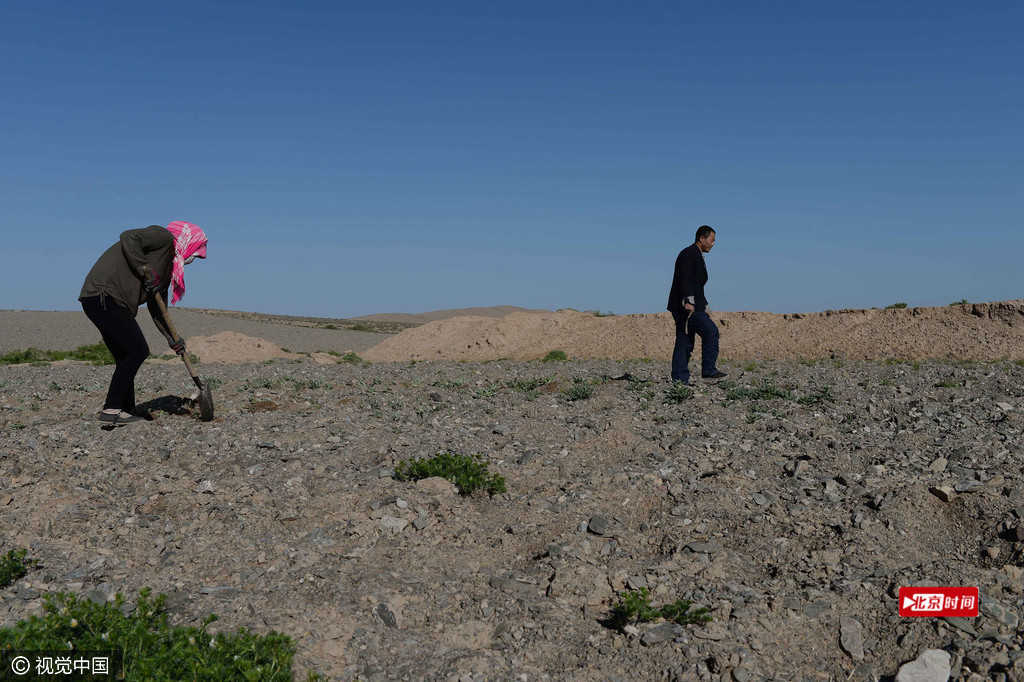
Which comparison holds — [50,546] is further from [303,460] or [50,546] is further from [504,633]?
[504,633]

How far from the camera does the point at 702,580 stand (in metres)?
4.42

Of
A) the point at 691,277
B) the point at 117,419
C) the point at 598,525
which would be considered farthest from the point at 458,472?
the point at 691,277

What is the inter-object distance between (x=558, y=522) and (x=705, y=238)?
5511 millimetres

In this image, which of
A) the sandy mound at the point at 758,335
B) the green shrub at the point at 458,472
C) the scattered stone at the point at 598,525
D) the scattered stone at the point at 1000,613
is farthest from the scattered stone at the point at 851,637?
→ the sandy mound at the point at 758,335

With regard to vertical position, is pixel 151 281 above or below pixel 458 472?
above

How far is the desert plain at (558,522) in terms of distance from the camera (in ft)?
12.6

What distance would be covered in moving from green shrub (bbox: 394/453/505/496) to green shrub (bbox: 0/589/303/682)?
241 centimetres

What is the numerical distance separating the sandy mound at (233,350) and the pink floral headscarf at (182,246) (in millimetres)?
13805

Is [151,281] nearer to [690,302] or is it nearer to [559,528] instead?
[559,528]

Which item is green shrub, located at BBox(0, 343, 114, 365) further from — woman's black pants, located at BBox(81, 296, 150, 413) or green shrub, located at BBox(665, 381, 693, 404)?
green shrub, located at BBox(665, 381, 693, 404)

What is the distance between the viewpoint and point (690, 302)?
940 cm

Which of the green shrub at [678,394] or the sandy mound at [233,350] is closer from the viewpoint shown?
the green shrub at [678,394]

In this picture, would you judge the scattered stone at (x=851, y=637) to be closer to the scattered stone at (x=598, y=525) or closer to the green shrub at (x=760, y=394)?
the scattered stone at (x=598, y=525)

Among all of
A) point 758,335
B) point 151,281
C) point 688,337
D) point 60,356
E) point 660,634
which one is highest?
point 151,281
